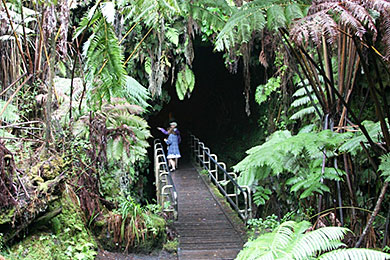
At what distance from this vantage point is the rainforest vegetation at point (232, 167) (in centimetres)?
253

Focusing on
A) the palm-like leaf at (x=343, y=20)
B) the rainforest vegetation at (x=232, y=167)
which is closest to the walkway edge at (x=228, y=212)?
the rainforest vegetation at (x=232, y=167)

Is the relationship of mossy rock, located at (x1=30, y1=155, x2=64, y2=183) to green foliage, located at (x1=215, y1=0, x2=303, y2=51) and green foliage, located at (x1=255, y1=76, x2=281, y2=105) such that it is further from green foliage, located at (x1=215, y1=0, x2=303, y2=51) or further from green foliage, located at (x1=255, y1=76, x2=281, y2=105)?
green foliage, located at (x1=255, y1=76, x2=281, y2=105)

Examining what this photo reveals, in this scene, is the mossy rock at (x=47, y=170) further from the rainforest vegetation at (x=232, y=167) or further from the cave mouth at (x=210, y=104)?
the cave mouth at (x=210, y=104)

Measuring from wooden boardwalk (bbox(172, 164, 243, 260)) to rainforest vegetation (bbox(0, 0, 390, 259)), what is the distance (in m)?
0.32

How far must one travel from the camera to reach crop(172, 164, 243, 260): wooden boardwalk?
4.74 metres

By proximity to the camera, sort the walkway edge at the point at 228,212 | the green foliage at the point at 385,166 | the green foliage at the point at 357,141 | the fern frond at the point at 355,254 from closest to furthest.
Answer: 1. the fern frond at the point at 355,254
2. the green foliage at the point at 385,166
3. the green foliage at the point at 357,141
4. the walkway edge at the point at 228,212

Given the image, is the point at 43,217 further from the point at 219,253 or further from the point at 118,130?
the point at 219,253

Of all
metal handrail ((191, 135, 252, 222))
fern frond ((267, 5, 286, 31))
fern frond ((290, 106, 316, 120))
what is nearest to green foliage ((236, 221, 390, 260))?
fern frond ((267, 5, 286, 31))

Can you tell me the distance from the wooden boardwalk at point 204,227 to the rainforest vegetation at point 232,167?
32 centimetres

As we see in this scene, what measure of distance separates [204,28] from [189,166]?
4499mm

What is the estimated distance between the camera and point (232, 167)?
3500 millimetres

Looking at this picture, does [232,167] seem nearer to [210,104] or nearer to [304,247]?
[304,247]

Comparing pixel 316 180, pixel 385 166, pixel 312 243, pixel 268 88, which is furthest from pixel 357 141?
pixel 268 88

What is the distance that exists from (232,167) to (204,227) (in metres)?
2.50
